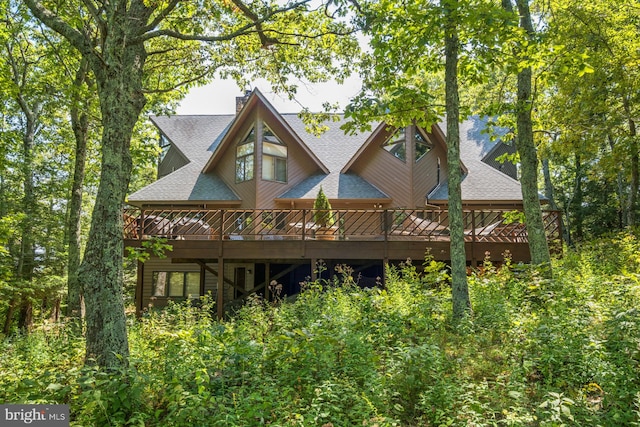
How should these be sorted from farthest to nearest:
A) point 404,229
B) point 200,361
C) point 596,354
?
point 404,229, point 200,361, point 596,354

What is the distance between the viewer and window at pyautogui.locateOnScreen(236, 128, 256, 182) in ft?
53.7

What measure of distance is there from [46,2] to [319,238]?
325 inches

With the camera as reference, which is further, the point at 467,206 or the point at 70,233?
the point at 467,206

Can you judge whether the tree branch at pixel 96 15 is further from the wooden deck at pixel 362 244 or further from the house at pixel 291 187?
the house at pixel 291 187

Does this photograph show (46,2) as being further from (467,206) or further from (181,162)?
(467,206)

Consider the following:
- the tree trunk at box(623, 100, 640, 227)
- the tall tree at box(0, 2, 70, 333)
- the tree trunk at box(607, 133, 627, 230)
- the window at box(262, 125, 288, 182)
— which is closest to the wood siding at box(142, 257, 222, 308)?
the tall tree at box(0, 2, 70, 333)

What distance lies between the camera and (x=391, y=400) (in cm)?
396

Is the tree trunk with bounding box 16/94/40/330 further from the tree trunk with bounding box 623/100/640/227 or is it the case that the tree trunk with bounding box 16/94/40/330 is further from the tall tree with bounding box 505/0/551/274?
the tree trunk with bounding box 623/100/640/227

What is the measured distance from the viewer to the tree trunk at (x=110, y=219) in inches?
178

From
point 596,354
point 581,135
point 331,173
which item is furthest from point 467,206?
point 596,354

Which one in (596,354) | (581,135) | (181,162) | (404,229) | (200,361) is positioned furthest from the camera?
(181,162)

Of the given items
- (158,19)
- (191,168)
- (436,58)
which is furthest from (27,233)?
(436,58)

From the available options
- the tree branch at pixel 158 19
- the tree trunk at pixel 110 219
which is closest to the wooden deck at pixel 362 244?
the tree branch at pixel 158 19

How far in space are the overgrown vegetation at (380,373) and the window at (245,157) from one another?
1104cm
